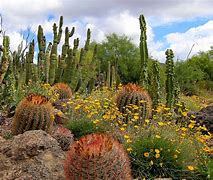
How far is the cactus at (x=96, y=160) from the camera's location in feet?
14.9

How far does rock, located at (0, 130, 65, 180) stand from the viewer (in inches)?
210

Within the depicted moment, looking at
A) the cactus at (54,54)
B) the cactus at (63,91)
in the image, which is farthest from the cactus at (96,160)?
the cactus at (54,54)

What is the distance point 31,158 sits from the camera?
5688mm

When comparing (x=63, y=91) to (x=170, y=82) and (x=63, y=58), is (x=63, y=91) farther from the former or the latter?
(x=63, y=58)

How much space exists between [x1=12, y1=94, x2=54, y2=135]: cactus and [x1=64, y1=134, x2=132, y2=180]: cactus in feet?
10.2

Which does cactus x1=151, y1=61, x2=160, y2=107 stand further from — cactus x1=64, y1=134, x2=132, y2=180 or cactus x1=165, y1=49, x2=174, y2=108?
cactus x1=64, y1=134, x2=132, y2=180

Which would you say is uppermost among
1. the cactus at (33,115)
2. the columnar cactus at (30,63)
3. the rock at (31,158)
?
the columnar cactus at (30,63)

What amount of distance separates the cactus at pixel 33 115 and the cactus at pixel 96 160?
3109 millimetres

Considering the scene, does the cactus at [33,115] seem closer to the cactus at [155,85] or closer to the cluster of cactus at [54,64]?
the cactus at [155,85]

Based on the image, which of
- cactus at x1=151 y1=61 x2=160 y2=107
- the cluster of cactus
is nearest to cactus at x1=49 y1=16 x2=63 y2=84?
the cluster of cactus

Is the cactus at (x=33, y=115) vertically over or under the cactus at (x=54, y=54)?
under

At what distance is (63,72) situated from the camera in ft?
61.4

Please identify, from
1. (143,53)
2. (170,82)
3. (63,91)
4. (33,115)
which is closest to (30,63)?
(63,91)

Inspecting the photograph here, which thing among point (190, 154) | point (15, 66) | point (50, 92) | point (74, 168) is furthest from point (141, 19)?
point (74, 168)
